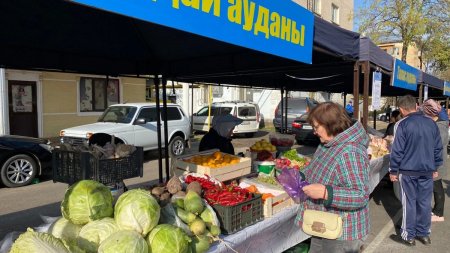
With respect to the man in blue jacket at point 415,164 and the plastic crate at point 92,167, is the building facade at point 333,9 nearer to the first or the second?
Answer: the man in blue jacket at point 415,164

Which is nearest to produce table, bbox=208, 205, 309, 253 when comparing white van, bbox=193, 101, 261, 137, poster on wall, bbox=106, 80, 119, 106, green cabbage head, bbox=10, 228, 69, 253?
green cabbage head, bbox=10, 228, 69, 253

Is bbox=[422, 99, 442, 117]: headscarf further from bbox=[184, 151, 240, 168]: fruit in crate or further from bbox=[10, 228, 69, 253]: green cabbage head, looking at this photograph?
bbox=[10, 228, 69, 253]: green cabbage head

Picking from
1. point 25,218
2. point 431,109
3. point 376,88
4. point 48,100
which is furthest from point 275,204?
point 48,100

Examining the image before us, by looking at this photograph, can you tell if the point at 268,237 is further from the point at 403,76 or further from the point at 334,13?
the point at 334,13

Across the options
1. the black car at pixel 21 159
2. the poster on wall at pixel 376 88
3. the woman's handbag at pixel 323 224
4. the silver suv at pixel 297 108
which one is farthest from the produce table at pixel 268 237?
the silver suv at pixel 297 108

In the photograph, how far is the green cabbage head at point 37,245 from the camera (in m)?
1.74

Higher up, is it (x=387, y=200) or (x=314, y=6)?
(x=314, y=6)

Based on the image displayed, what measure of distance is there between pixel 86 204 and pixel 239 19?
1655mm

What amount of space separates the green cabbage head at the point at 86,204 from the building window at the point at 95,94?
14.1 meters

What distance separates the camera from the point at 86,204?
2.34 meters

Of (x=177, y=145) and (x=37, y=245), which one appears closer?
(x=37, y=245)

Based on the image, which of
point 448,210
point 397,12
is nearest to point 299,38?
point 448,210

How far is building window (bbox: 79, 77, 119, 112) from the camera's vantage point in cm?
1586

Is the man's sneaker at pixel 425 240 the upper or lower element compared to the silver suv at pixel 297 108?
lower
